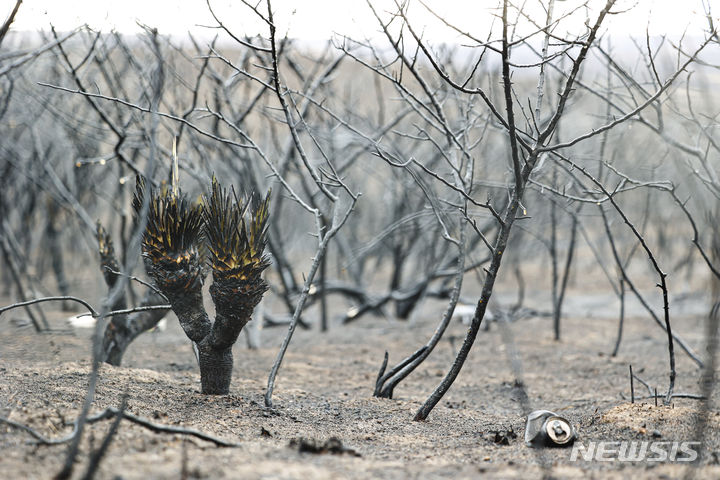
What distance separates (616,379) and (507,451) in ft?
9.89

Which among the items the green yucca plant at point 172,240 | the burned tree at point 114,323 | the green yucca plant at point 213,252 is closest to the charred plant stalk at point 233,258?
the green yucca plant at point 213,252

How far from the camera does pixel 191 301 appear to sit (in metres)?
3.86

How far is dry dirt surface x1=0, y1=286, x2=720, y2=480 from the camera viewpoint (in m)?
2.57

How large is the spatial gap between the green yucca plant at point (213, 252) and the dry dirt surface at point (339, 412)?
56 cm

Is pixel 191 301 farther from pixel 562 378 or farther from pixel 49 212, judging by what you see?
pixel 49 212

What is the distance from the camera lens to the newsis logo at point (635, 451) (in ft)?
9.57

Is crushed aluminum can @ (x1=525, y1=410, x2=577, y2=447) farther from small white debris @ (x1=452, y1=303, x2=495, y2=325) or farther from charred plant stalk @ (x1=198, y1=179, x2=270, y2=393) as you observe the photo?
small white debris @ (x1=452, y1=303, x2=495, y2=325)

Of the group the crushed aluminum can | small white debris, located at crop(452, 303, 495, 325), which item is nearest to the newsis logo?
the crushed aluminum can

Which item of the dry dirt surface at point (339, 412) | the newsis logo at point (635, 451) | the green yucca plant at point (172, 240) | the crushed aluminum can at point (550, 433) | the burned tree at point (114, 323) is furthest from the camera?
the burned tree at point (114, 323)

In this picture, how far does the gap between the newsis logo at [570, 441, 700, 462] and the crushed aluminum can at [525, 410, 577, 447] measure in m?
0.06

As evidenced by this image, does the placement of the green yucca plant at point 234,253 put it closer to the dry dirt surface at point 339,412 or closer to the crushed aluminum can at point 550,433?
the dry dirt surface at point 339,412

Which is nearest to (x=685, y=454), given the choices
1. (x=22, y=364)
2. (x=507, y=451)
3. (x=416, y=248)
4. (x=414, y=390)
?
(x=507, y=451)

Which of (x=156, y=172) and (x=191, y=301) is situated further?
(x=156, y=172)

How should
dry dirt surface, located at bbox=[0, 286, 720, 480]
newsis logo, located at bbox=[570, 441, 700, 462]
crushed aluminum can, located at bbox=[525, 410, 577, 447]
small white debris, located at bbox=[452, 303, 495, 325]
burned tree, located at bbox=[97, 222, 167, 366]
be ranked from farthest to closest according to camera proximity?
small white debris, located at bbox=[452, 303, 495, 325] < burned tree, located at bbox=[97, 222, 167, 366] < crushed aluminum can, located at bbox=[525, 410, 577, 447] < newsis logo, located at bbox=[570, 441, 700, 462] < dry dirt surface, located at bbox=[0, 286, 720, 480]
